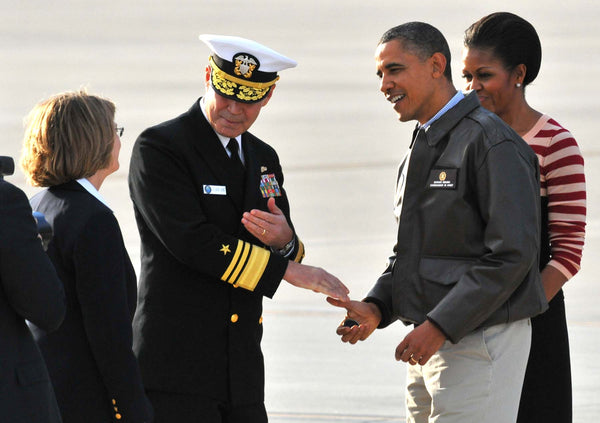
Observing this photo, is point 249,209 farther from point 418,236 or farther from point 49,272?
point 49,272

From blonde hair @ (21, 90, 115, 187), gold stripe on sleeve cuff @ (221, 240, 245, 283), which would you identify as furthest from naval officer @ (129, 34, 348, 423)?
blonde hair @ (21, 90, 115, 187)

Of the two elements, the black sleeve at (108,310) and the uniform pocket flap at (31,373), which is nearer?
the uniform pocket flap at (31,373)

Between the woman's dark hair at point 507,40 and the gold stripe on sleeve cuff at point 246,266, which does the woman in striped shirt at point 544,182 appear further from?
the gold stripe on sleeve cuff at point 246,266

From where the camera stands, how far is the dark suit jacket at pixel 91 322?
2.87 metres

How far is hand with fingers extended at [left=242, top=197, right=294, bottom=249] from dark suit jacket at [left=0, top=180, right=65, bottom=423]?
747 millimetres

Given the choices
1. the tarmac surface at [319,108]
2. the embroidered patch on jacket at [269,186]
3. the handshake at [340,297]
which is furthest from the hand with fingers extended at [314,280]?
the tarmac surface at [319,108]

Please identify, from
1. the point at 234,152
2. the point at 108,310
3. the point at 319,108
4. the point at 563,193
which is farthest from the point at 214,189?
the point at 319,108

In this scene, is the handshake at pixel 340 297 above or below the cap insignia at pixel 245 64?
below

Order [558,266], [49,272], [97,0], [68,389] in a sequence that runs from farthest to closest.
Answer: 1. [97,0]
2. [558,266]
3. [68,389]
4. [49,272]

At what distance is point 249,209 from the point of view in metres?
3.35

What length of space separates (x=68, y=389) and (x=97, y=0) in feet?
45.5

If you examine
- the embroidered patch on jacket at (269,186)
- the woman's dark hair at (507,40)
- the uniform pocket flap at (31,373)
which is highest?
the woman's dark hair at (507,40)

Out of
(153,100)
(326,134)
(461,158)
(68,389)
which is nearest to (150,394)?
(68,389)

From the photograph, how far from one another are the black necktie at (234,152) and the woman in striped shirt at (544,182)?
74 cm
